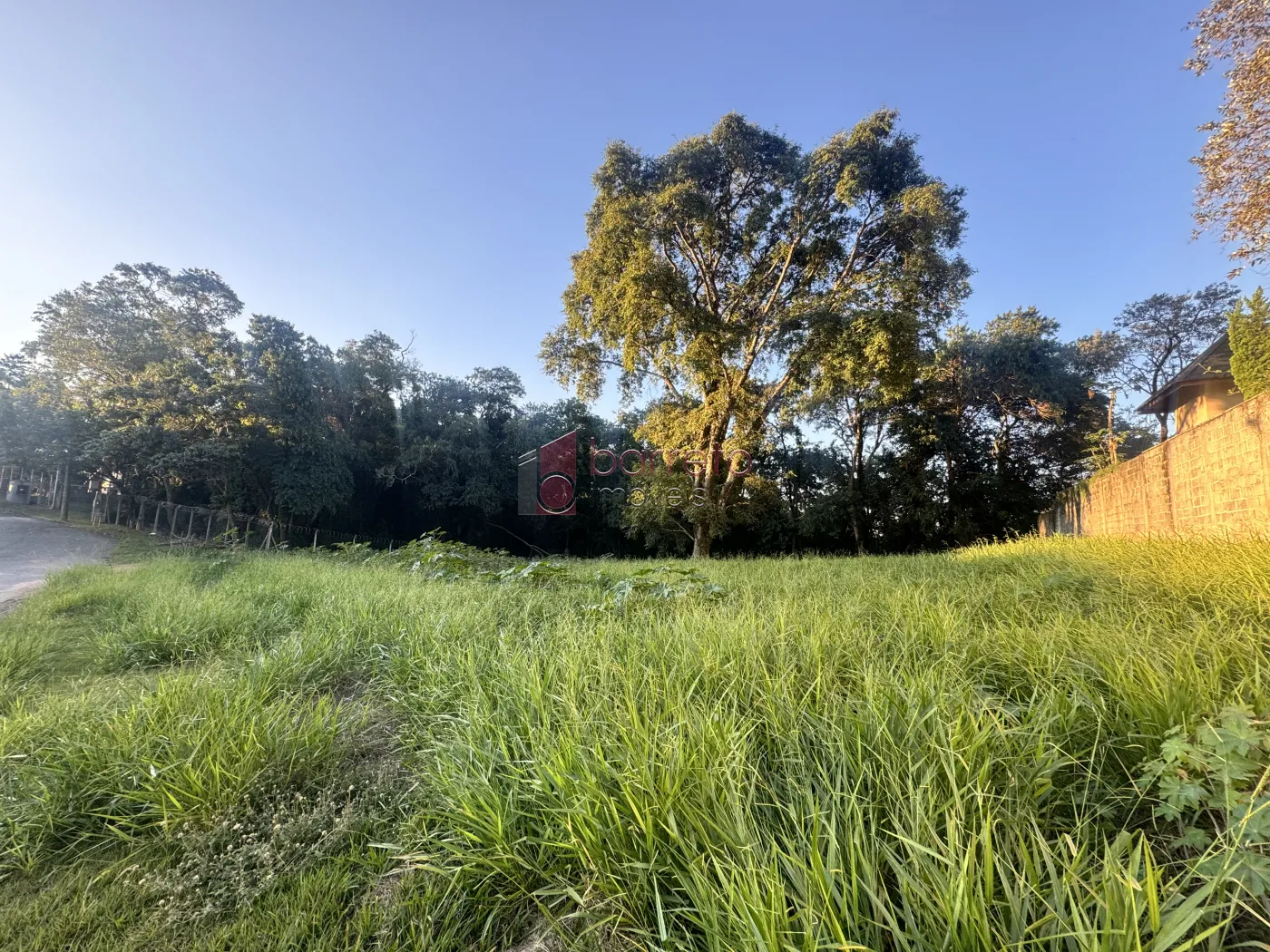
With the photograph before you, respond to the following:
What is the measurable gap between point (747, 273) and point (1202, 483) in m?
8.19

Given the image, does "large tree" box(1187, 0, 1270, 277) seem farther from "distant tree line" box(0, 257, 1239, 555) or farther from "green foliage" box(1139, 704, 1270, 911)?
"green foliage" box(1139, 704, 1270, 911)

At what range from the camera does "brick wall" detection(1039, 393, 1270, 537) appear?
3.88m

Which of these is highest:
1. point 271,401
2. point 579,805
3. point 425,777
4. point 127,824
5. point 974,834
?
point 271,401

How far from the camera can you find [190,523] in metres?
11.7

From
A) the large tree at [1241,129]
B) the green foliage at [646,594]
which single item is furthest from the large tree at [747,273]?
the green foliage at [646,594]

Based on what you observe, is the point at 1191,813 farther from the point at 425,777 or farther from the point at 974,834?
the point at 425,777

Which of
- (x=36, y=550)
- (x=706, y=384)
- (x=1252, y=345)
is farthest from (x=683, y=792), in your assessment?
(x=36, y=550)

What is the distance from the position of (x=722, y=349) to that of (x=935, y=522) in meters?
8.55

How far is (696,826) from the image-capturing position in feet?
3.12

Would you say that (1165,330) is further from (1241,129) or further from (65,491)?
(65,491)

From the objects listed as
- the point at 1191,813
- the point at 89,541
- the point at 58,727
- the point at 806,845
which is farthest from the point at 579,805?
the point at 89,541

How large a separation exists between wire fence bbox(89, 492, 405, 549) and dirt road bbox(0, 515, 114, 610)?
106cm

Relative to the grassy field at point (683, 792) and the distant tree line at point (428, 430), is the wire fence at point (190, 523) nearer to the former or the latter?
the distant tree line at point (428, 430)

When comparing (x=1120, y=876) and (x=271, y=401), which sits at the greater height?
(x=271, y=401)
